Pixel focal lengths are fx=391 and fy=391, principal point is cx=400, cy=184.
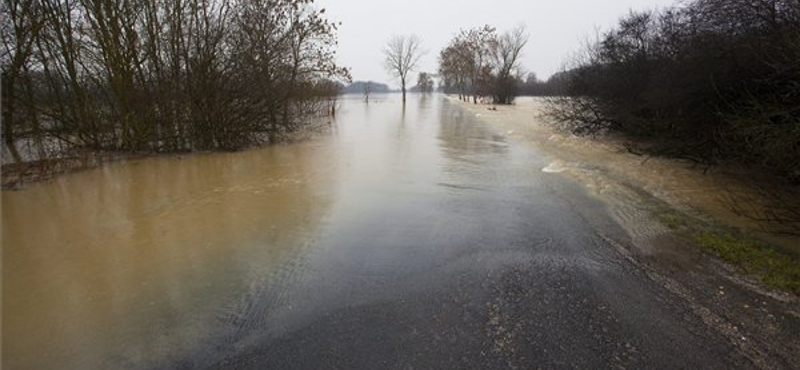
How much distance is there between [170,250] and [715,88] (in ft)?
33.3

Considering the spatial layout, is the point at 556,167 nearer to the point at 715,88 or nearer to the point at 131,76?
the point at 715,88

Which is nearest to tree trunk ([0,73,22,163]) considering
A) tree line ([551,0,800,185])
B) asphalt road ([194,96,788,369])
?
asphalt road ([194,96,788,369])

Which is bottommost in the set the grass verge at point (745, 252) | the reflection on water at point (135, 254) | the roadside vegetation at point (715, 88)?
the grass verge at point (745, 252)

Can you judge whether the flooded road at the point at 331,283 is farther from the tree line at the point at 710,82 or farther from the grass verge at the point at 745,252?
the tree line at the point at 710,82

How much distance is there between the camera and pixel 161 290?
4020 millimetres

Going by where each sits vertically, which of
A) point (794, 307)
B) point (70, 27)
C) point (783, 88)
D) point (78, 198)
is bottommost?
point (794, 307)

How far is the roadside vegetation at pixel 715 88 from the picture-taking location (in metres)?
5.93

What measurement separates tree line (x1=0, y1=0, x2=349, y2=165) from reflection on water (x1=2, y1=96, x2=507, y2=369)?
2144mm

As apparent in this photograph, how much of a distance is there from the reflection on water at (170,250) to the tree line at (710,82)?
16.0 feet

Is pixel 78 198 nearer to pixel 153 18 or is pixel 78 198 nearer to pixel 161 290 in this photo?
pixel 161 290

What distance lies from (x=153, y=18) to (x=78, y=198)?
7.07 meters

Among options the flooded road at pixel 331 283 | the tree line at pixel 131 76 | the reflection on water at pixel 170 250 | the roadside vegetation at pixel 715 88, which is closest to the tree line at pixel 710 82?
the roadside vegetation at pixel 715 88

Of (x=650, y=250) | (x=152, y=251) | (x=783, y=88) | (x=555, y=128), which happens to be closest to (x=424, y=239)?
(x=650, y=250)

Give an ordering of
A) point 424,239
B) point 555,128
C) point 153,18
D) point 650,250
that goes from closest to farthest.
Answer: point 650,250
point 424,239
point 153,18
point 555,128
